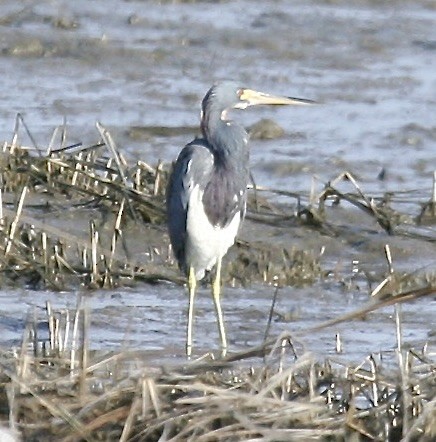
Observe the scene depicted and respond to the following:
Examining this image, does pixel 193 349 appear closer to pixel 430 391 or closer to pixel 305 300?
pixel 305 300

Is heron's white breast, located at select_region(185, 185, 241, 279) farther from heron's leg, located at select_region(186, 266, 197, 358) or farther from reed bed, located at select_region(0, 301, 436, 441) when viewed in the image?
reed bed, located at select_region(0, 301, 436, 441)

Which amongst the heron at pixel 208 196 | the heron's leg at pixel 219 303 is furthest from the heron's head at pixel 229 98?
the heron's leg at pixel 219 303

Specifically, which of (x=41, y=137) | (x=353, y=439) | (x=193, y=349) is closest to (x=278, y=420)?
(x=353, y=439)

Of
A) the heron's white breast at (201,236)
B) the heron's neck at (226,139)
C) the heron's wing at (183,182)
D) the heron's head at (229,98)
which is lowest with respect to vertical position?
the heron's white breast at (201,236)

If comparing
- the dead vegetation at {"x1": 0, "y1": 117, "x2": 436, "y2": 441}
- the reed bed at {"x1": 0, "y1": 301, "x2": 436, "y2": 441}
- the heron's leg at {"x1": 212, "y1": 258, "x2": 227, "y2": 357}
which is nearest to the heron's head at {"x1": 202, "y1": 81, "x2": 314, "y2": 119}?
the heron's leg at {"x1": 212, "y1": 258, "x2": 227, "y2": 357}

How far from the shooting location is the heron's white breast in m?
8.10

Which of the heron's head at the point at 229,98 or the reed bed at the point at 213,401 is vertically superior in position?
the heron's head at the point at 229,98

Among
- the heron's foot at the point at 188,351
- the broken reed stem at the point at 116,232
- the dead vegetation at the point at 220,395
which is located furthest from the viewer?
the broken reed stem at the point at 116,232

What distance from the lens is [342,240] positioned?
959cm

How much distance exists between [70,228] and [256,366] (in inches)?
122

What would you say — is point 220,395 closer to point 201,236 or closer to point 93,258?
point 201,236

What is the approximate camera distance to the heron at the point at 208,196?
26.6 feet

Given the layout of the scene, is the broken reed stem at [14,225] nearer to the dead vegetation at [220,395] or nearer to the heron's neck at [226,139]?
the heron's neck at [226,139]

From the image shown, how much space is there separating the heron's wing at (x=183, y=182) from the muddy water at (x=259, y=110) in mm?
393
